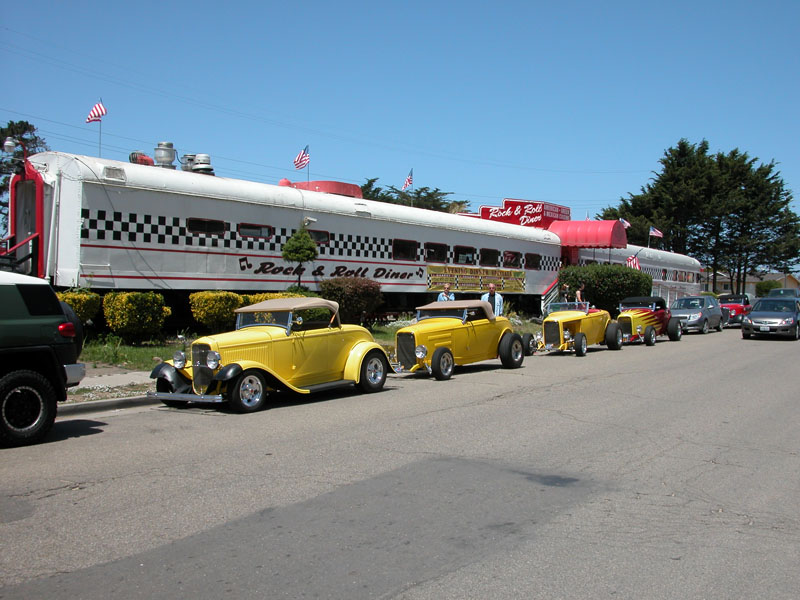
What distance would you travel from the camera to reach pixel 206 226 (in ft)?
54.5

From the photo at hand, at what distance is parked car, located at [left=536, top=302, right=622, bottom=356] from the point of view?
→ 18.5m

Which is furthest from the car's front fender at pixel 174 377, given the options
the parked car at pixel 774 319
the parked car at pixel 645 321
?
the parked car at pixel 774 319

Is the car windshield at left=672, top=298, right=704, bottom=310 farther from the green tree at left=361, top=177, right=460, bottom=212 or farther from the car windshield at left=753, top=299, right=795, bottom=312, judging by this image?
the green tree at left=361, top=177, right=460, bottom=212

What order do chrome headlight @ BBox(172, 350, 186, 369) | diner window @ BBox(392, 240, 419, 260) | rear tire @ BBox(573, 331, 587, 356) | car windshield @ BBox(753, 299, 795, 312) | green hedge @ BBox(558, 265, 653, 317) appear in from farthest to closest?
green hedge @ BBox(558, 265, 653, 317)
car windshield @ BBox(753, 299, 795, 312)
diner window @ BBox(392, 240, 419, 260)
rear tire @ BBox(573, 331, 587, 356)
chrome headlight @ BBox(172, 350, 186, 369)

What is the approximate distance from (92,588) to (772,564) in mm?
4249

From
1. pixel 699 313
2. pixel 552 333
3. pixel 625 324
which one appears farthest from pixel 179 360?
pixel 699 313

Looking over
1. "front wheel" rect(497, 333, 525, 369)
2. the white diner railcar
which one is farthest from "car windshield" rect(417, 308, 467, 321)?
the white diner railcar

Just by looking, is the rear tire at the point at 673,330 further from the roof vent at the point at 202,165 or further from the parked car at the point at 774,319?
the roof vent at the point at 202,165

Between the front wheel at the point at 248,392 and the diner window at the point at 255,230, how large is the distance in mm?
7779

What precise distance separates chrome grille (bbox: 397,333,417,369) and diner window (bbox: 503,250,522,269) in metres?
14.6

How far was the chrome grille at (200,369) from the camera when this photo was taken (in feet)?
33.1

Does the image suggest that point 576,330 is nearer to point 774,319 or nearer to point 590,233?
point 774,319

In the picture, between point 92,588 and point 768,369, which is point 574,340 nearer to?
point 768,369

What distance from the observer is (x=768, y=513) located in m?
5.81
